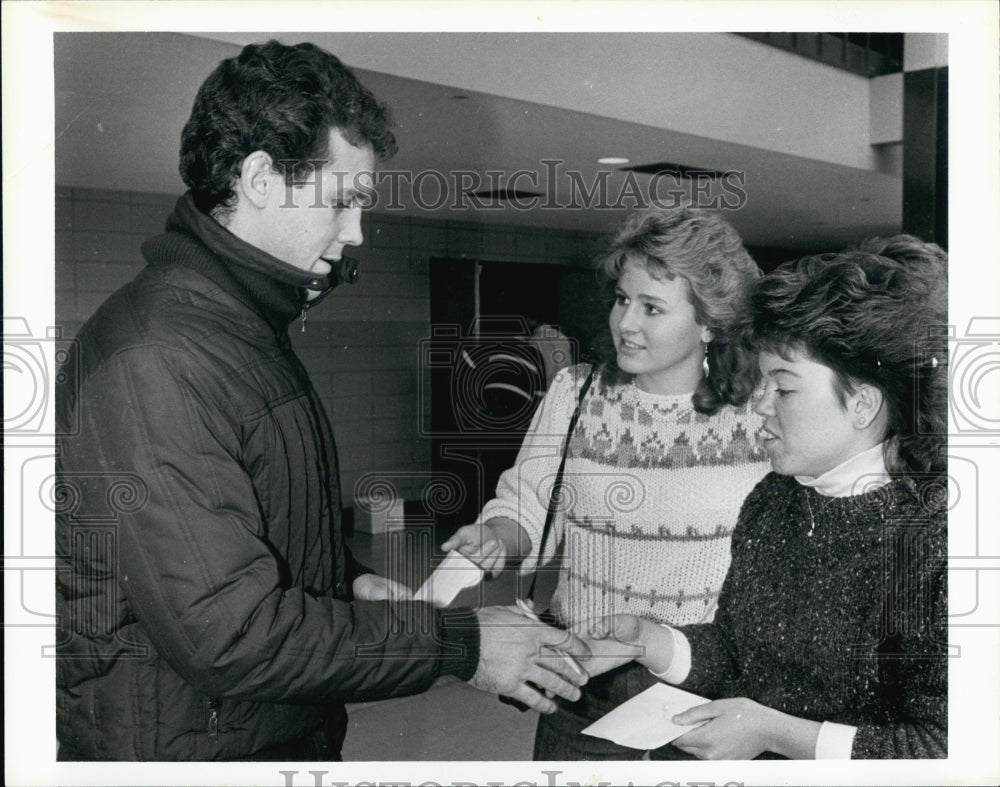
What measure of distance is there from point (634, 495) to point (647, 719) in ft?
1.38

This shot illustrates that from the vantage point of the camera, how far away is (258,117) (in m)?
1.65

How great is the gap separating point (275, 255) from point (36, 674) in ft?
2.90

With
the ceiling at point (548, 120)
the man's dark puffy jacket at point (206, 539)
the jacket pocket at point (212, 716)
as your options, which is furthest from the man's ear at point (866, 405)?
the jacket pocket at point (212, 716)

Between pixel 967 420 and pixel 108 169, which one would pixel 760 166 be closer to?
pixel 967 420

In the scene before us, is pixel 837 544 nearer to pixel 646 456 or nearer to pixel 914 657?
pixel 914 657

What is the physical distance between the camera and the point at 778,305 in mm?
1712

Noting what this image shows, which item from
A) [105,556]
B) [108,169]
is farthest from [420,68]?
[105,556]

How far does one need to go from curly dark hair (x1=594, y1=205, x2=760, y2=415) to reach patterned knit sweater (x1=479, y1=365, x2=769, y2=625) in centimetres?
7

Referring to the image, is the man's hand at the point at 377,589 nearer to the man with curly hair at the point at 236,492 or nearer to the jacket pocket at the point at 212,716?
the man with curly hair at the point at 236,492

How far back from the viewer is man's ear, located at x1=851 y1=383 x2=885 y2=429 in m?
1.70

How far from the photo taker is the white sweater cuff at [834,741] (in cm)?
172

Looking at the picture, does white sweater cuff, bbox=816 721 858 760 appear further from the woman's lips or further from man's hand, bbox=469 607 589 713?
the woman's lips

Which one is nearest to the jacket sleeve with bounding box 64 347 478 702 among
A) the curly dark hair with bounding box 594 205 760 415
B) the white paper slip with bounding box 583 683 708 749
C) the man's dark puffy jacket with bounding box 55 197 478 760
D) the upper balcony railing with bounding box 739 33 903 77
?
the man's dark puffy jacket with bounding box 55 197 478 760

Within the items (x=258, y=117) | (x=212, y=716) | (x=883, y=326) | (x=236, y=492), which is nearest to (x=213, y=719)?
(x=212, y=716)
